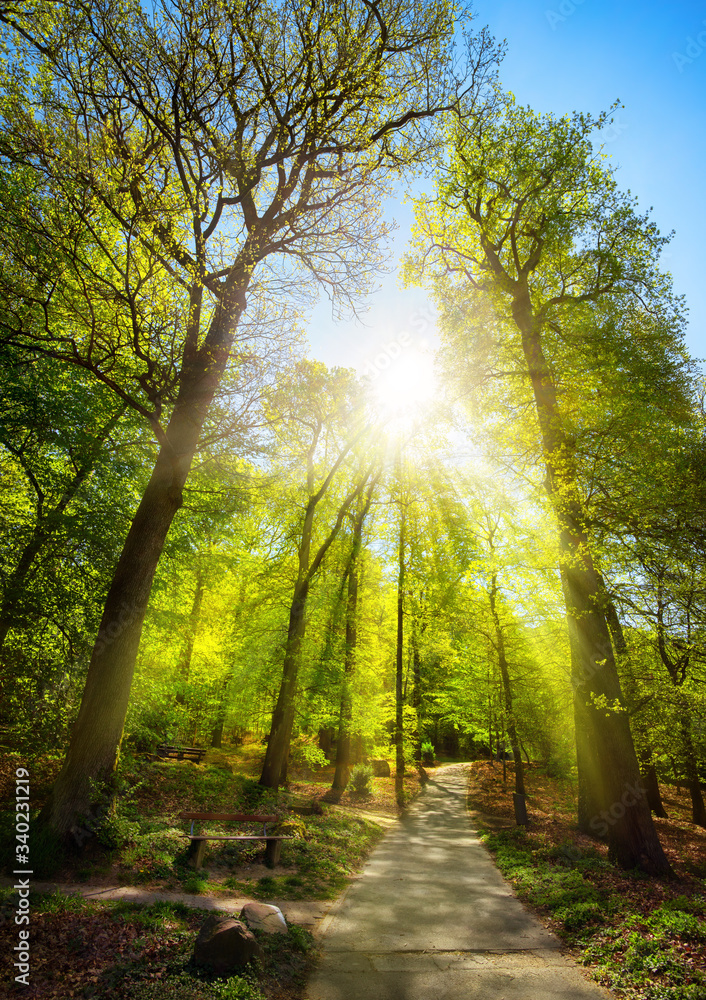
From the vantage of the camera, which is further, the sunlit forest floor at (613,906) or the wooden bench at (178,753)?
the wooden bench at (178,753)

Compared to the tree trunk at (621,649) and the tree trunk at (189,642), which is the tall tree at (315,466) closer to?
the tree trunk at (189,642)

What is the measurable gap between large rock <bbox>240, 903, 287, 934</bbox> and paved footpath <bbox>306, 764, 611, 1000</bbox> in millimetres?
581

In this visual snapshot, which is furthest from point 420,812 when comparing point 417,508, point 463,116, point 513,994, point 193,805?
point 463,116

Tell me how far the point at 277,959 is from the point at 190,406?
693cm

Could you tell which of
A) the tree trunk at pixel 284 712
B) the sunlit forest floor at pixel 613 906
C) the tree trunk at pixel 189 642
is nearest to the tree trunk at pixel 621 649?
the sunlit forest floor at pixel 613 906

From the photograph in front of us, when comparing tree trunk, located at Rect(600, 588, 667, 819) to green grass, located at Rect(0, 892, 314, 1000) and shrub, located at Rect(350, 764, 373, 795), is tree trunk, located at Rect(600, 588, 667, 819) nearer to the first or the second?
green grass, located at Rect(0, 892, 314, 1000)

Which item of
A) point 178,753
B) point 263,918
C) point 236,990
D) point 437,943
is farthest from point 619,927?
point 178,753

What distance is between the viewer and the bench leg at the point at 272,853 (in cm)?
777

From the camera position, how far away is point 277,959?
4641 mm

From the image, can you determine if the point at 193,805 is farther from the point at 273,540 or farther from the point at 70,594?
the point at 273,540

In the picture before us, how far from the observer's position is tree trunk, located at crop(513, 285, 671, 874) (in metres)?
7.62

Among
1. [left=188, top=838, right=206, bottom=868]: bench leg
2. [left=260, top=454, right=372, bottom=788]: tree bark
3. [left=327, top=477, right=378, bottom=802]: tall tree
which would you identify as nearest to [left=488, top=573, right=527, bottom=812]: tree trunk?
[left=327, top=477, right=378, bottom=802]: tall tree

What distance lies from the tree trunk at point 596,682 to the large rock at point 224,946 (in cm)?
628

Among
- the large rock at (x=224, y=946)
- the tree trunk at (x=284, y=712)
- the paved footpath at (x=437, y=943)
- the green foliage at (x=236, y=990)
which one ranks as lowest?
the paved footpath at (x=437, y=943)
